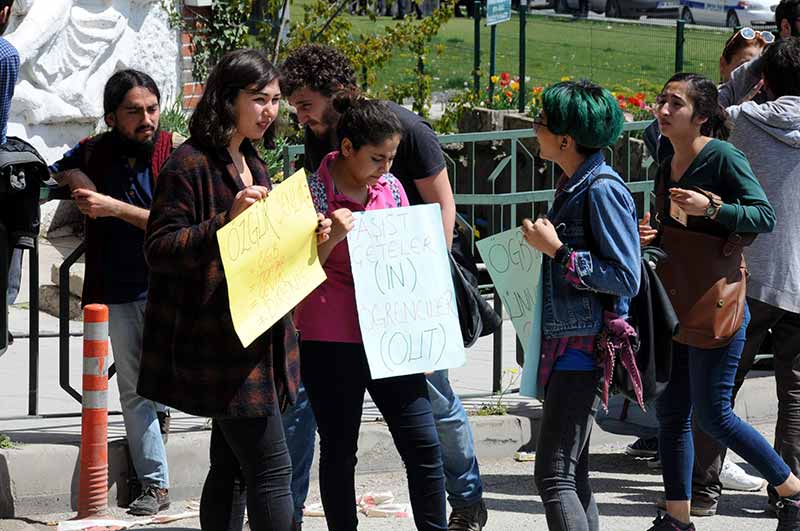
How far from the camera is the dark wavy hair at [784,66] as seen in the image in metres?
5.40

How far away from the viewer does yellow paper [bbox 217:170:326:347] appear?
396 centimetres

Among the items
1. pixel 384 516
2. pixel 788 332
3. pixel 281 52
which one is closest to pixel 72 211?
pixel 281 52

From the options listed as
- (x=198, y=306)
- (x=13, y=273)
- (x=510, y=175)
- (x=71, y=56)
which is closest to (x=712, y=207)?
(x=198, y=306)

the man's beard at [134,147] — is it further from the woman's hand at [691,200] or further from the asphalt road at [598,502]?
the woman's hand at [691,200]

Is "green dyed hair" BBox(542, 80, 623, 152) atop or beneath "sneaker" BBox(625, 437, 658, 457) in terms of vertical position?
atop

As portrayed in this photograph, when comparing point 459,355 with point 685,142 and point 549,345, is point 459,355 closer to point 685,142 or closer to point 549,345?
point 549,345

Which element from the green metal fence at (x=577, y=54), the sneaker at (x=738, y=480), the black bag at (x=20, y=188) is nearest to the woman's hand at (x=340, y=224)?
the black bag at (x=20, y=188)

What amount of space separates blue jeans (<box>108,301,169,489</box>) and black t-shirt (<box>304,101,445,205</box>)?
102 centimetres

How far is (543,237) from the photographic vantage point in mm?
4188

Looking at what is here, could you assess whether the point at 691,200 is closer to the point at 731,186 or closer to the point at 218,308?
the point at 731,186

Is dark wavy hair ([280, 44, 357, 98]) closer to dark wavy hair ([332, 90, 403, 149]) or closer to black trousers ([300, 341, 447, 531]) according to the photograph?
dark wavy hair ([332, 90, 403, 149])

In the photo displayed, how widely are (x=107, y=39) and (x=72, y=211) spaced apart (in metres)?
1.33

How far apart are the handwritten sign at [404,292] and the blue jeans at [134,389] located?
4.00 ft

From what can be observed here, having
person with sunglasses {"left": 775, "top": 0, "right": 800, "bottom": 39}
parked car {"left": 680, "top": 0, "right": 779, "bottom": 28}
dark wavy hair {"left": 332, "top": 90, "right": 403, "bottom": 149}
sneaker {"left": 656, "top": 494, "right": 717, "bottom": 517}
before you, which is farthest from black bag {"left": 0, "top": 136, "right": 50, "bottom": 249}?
parked car {"left": 680, "top": 0, "right": 779, "bottom": 28}
